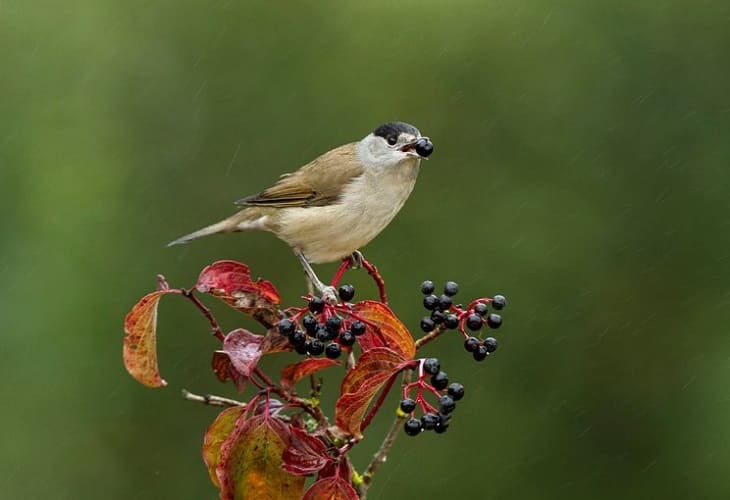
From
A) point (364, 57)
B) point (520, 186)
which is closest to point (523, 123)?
point (520, 186)

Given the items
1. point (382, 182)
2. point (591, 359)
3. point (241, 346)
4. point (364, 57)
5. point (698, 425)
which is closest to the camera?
point (241, 346)

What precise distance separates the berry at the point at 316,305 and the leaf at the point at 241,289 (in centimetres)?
9

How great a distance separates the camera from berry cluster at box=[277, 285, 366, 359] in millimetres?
2523

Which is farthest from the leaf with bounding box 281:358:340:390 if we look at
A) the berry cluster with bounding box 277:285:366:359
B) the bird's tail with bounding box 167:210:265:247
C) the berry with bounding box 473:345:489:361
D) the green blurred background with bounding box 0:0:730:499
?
the green blurred background with bounding box 0:0:730:499

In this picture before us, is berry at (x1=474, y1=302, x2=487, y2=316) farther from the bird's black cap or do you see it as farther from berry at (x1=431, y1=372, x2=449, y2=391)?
the bird's black cap

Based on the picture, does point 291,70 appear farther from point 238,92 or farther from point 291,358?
point 291,358

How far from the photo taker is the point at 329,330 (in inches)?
99.8

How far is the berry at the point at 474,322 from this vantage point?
2.62 m

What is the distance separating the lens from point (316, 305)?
2.58 m

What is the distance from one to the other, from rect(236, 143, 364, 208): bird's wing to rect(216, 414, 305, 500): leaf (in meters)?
2.01

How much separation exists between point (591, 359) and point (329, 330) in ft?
13.4

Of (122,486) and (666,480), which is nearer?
(666,480)

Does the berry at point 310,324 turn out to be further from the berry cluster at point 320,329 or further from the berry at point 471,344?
the berry at point 471,344

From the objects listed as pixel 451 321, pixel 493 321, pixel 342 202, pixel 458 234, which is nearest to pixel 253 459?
pixel 451 321
